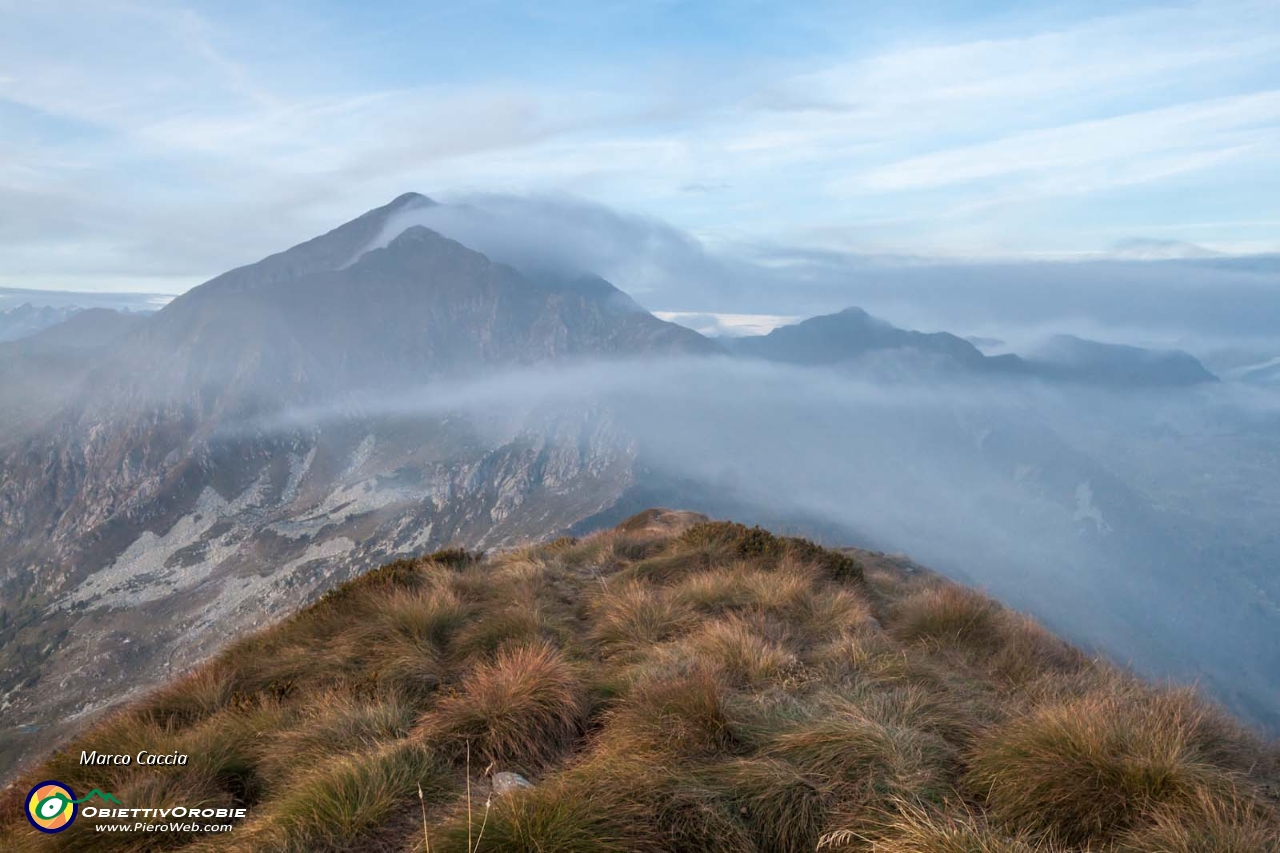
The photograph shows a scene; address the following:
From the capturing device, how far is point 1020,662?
936 cm

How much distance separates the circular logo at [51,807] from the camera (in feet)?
18.7

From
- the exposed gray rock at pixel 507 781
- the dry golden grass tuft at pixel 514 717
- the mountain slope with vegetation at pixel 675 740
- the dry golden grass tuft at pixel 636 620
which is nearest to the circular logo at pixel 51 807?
the mountain slope with vegetation at pixel 675 740

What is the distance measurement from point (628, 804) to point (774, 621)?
5823mm

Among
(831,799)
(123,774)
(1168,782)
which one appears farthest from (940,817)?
(123,774)

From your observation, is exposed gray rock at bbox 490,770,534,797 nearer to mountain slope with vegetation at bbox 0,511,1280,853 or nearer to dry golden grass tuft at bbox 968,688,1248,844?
mountain slope with vegetation at bbox 0,511,1280,853

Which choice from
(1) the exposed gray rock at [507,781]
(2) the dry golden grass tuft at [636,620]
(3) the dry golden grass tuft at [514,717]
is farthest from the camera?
(2) the dry golden grass tuft at [636,620]

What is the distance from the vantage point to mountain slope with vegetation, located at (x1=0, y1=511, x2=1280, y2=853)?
195 inches

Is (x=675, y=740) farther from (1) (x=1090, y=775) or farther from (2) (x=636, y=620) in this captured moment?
(2) (x=636, y=620)

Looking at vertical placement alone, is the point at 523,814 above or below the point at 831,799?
above

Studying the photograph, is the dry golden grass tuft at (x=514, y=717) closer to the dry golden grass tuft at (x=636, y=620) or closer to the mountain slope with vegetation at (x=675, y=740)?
the mountain slope with vegetation at (x=675, y=740)

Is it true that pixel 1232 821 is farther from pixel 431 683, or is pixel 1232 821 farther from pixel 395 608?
pixel 395 608

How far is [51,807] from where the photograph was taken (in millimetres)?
5898

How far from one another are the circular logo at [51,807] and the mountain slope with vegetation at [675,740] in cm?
11

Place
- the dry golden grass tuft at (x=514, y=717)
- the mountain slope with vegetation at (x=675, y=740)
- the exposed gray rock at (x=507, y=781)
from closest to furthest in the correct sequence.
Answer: the mountain slope with vegetation at (x=675, y=740)
the exposed gray rock at (x=507, y=781)
the dry golden grass tuft at (x=514, y=717)
